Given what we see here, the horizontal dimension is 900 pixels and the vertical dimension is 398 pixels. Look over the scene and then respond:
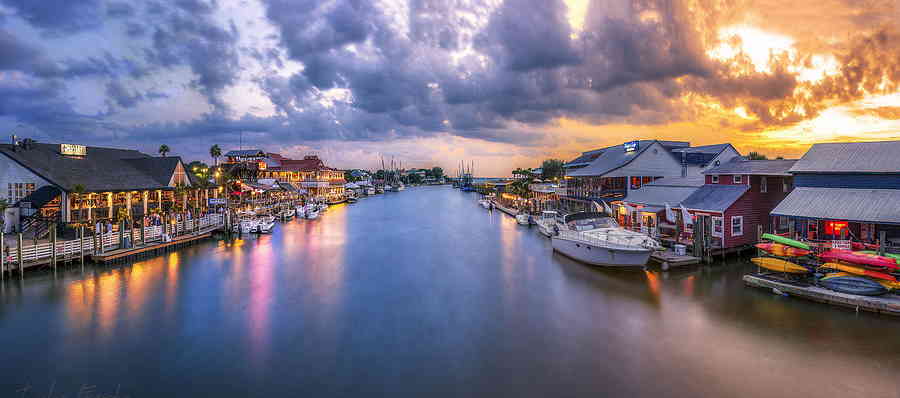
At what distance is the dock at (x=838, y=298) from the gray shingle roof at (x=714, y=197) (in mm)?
7329

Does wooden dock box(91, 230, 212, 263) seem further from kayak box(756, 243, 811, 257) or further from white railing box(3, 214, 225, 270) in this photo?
kayak box(756, 243, 811, 257)

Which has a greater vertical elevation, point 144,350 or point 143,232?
point 143,232

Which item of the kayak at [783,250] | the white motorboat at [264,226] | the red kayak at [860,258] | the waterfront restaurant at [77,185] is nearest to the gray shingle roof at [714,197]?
the kayak at [783,250]

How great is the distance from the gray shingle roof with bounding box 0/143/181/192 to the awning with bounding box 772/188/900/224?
48087 mm

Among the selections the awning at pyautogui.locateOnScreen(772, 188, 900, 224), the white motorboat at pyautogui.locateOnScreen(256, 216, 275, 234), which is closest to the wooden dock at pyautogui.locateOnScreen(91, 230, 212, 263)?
the white motorboat at pyautogui.locateOnScreen(256, 216, 275, 234)

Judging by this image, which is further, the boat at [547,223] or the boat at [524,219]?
the boat at [524,219]

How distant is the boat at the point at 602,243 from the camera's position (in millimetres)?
23016

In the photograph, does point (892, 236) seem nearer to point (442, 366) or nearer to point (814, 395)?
point (814, 395)

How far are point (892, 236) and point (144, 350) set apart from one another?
3515 centimetres

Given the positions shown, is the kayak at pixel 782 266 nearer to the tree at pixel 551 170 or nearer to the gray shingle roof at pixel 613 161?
the gray shingle roof at pixel 613 161

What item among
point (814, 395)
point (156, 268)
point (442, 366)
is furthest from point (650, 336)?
point (156, 268)

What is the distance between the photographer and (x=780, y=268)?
1848cm

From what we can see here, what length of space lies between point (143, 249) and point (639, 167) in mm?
44543

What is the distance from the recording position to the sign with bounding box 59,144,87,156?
3269 cm
